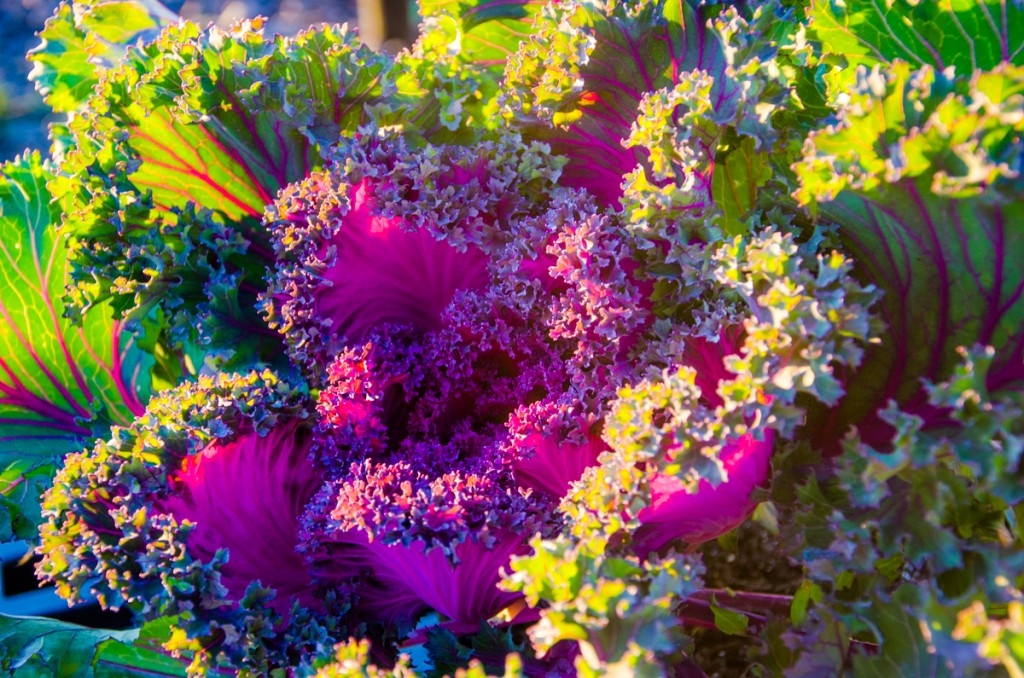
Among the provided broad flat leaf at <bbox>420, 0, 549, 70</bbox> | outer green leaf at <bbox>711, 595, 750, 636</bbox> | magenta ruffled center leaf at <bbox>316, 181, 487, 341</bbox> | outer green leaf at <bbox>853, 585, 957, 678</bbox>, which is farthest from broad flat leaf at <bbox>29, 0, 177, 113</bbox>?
outer green leaf at <bbox>853, 585, 957, 678</bbox>

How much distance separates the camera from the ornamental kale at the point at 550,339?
1.46 meters

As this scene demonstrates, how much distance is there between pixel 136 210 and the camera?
2.13m

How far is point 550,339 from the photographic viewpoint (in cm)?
198

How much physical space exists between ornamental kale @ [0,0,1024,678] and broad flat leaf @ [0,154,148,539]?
0.04ft

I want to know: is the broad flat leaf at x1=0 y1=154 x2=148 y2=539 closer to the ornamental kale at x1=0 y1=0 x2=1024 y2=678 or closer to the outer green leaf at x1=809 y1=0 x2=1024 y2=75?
the ornamental kale at x1=0 y1=0 x2=1024 y2=678

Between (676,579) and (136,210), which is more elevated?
(136,210)

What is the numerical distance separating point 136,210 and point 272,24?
270 inches

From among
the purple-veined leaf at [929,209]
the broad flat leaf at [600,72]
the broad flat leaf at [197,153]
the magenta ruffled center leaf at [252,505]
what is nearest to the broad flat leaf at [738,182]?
the broad flat leaf at [600,72]

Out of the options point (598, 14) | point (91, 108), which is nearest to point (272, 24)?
point (91, 108)

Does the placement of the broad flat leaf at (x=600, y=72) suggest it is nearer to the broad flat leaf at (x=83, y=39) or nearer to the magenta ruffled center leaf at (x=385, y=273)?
the magenta ruffled center leaf at (x=385, y=273)

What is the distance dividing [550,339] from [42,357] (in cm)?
146

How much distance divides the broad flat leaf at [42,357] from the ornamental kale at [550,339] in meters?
0.01

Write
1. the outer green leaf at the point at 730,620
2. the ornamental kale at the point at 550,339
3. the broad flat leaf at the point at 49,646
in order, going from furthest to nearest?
the broad flat leaf at the point at 49,646 < the outer green leaf at the point at 730,620 < the ornamental kale at the point at 550,339

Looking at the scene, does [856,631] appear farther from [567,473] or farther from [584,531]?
[567,473]
